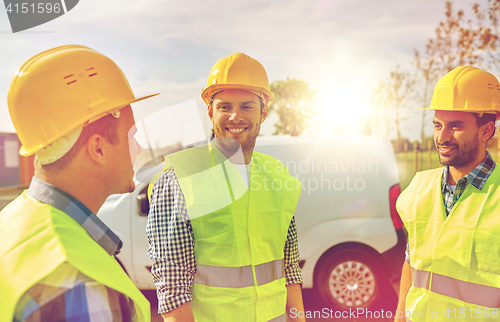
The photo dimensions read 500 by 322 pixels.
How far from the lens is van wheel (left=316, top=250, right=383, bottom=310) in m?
3.81

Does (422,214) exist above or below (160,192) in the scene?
below

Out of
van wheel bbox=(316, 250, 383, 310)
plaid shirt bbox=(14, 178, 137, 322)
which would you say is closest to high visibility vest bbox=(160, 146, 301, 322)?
plaid shirt bbox=(14, 178, 137, 322)

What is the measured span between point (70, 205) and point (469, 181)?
1945 millimetres

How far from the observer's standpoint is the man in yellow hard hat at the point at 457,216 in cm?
167

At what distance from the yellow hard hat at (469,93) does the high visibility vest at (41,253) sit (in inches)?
79.3

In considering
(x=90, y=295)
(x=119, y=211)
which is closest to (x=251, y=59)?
(x=90, y=295)

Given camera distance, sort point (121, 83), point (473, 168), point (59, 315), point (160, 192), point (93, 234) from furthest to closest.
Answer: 1. point (473, 168)
2. point (160, 192)
3. point (121, 83)
4. point (93, 234)
5. point (59, 315)

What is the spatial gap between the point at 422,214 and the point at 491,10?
706 cm

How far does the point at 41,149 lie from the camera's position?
1045 millimetres

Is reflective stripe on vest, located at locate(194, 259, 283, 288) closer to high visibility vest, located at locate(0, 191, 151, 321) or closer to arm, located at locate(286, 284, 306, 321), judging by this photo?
arm, located at locate(286, 284, 306, 321)

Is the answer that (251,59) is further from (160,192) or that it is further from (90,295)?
(90,295)

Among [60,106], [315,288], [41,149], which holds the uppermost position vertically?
[60,106]

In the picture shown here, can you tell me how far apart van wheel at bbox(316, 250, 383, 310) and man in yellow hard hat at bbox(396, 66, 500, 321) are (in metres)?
1.82

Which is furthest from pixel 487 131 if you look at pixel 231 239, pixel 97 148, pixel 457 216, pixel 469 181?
pixel 97 148
